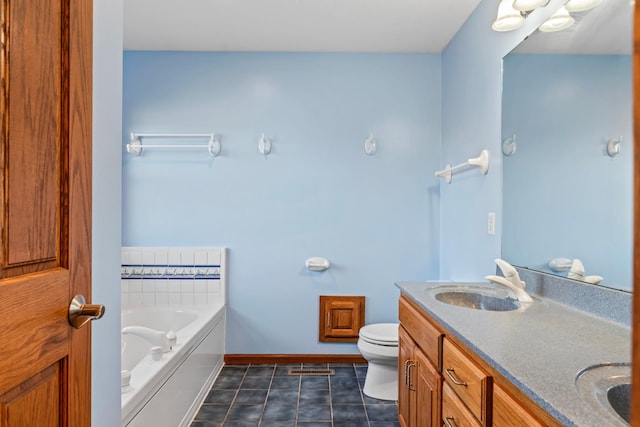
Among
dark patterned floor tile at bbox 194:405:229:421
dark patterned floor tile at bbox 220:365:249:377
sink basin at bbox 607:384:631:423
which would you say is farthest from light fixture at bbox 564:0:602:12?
dark patterned floor tile at bbox 220:365:249:377

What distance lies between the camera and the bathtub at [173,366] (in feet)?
5.12

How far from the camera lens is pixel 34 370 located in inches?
26.6

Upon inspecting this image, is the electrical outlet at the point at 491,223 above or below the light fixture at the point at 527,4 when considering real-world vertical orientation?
below

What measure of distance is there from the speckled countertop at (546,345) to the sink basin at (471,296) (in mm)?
210

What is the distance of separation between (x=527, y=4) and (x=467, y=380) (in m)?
1.53

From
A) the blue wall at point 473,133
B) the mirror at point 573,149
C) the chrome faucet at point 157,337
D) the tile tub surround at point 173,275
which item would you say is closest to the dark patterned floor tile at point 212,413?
the chrome faucet at point 157,337

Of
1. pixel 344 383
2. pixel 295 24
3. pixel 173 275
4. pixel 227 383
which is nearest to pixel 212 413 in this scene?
pixel 227 383

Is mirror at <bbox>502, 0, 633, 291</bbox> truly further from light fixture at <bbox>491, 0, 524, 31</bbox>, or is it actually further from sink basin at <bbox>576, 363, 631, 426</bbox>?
sink basin at <bbox>576, 363, 631, 426</bbox>

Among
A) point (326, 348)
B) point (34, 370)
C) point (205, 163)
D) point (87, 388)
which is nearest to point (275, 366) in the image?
point (326, 348)

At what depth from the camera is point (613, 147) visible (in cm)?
123

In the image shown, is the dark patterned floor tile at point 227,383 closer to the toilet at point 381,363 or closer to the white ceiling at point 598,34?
the toilet at point 381,363

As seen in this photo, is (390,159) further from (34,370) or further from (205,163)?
(34,370)

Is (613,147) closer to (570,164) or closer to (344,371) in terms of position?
(570,164)

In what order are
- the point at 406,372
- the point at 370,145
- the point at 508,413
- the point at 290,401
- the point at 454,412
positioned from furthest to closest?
the point at 370,145 → the point at 290,401 → the point at 406,372 → the point at 454,412 → the point at 508,413
